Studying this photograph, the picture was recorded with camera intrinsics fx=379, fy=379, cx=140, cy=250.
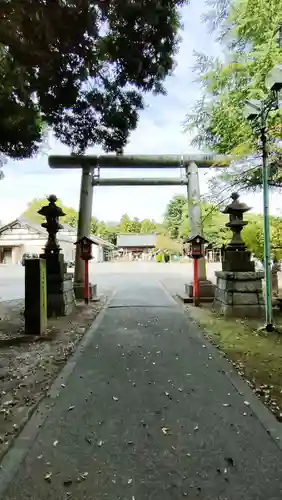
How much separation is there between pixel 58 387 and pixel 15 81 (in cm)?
447

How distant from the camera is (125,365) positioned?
464 centimetres

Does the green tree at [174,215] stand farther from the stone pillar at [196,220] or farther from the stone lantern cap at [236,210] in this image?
the stone lantern cap at [236,210]

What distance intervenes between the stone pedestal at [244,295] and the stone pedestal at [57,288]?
351 cm

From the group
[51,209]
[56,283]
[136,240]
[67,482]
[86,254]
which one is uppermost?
[136,240]

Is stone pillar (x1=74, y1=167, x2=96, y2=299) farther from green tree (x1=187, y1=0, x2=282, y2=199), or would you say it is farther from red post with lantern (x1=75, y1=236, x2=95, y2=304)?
green tree (x1=187, y1=0, x2=282, y2=199)

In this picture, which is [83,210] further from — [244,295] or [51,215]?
[244,295]

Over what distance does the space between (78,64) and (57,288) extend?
15.0 ft

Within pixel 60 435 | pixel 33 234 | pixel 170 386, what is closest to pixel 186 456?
pixel 60 435

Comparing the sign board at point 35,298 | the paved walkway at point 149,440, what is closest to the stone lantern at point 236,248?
the paved walkway at point 149,440

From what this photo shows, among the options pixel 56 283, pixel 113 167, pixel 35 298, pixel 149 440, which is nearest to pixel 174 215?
pixel 113 167

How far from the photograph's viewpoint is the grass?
376cm

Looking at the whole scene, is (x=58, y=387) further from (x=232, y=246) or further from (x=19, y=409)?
(x=232, y=246)

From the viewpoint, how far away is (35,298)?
21.2 feet

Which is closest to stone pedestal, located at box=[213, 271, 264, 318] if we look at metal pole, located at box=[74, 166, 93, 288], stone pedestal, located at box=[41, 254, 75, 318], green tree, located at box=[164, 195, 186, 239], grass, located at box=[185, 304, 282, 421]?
grass, located at box=[185, 304, 282, 421]
